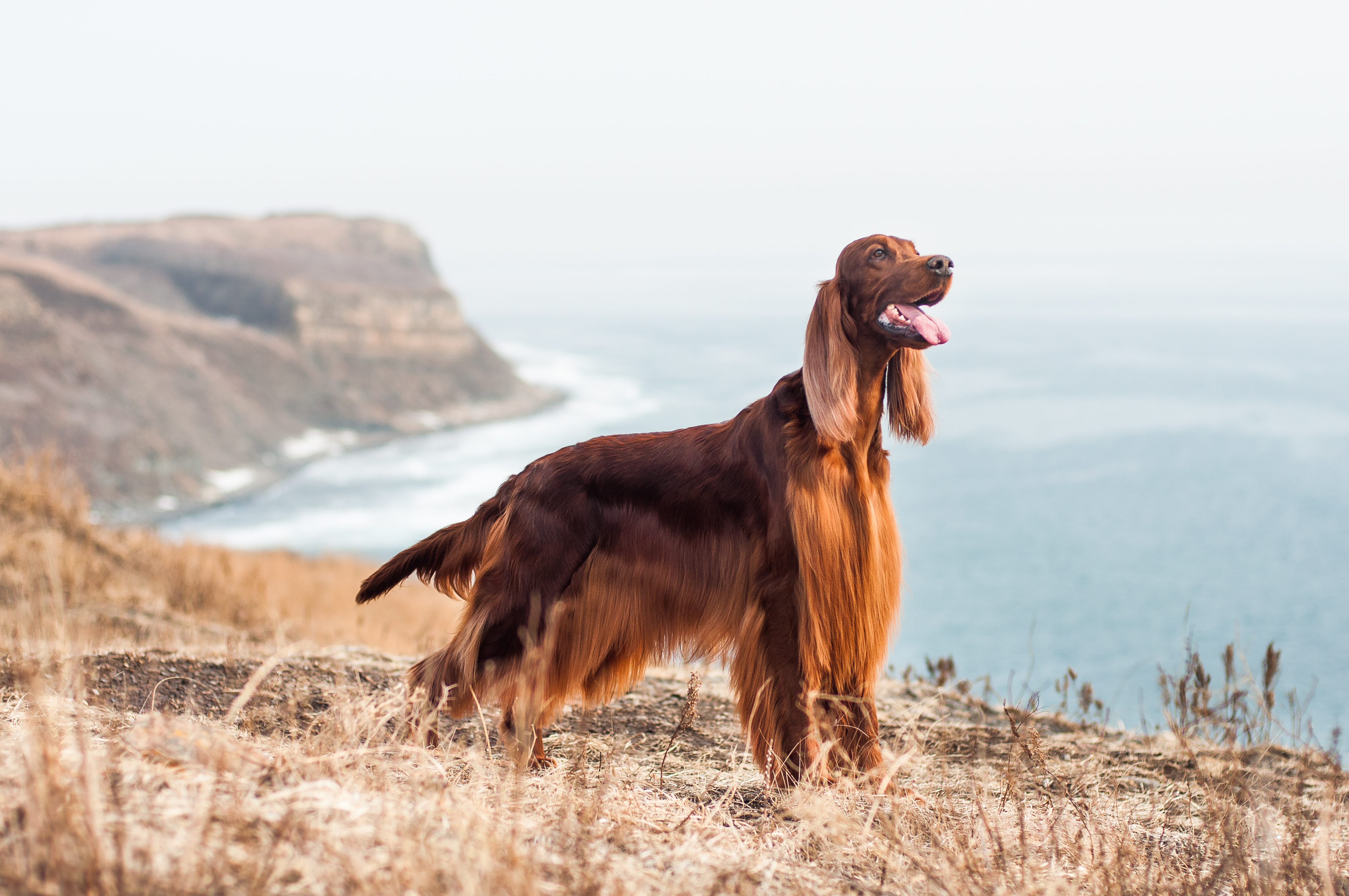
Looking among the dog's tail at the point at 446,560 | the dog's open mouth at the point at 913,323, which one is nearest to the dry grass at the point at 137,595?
the dog's tail at the point at 446,560

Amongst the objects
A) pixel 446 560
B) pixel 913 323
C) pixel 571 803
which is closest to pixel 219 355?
pixel 446 560

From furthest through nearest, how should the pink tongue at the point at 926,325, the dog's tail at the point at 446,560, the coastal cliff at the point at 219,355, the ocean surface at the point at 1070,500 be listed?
the coastal cliff at the point at 219,355
the ocean surface at the point at 1070,500
the dog's tail at the point at 446,560
the pink tongue at the point at 926,325

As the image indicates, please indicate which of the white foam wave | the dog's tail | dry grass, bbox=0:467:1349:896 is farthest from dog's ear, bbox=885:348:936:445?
the white foam wave

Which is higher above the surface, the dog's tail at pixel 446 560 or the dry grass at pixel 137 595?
the dog's tail at pixel 446 560

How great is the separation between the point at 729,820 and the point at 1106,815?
4.62ft

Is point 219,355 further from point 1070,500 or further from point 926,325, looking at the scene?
point 926,325

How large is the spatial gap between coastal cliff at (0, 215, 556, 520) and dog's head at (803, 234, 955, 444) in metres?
36.0

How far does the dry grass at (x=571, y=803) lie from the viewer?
2217mm

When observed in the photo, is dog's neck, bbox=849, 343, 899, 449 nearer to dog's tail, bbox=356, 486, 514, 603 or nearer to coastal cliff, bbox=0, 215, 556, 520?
dog's tail, bbox=356, 486, 514, 603

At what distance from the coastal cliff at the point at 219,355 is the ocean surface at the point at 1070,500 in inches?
117

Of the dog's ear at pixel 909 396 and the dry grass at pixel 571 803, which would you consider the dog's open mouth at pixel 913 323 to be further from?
the dry grass at pixel 571 803

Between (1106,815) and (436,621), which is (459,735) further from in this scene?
(436,621)

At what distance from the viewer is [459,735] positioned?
457cm

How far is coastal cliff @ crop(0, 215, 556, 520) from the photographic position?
150ft
